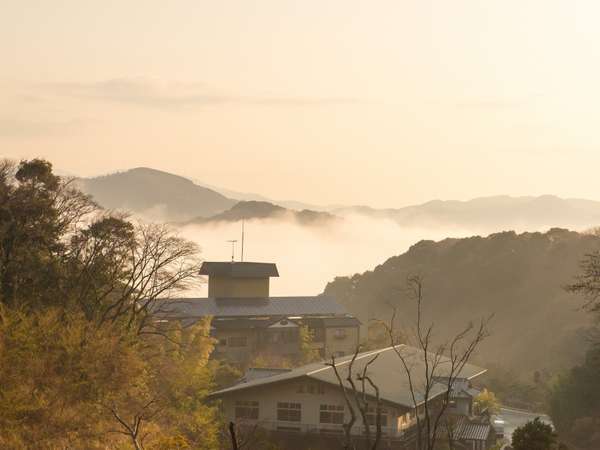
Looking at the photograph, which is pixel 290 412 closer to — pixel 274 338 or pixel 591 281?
pixel 591 281

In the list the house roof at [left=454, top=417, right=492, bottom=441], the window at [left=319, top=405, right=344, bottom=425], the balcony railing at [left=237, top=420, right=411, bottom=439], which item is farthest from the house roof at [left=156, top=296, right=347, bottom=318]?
the window at [left=319, top=405, right=344, bottom=425]

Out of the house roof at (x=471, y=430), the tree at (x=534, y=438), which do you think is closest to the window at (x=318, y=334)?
the house roof at (x=471, y=430)

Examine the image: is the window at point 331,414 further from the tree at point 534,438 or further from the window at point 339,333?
the window at point 339,333

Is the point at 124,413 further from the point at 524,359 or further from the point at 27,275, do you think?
the point at 524,359

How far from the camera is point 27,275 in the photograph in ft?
140

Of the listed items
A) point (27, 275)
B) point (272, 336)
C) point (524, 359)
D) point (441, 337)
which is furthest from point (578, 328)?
point (27, 275)

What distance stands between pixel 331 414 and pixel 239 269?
44.1m

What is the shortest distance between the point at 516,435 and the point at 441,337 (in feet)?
269

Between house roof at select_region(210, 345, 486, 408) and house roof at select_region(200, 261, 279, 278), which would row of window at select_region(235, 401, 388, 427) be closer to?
house roof at select_region(210, 345, 486, 408)

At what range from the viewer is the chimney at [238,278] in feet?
310

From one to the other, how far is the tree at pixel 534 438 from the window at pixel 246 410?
57.2 ft

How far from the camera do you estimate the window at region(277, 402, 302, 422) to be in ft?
172

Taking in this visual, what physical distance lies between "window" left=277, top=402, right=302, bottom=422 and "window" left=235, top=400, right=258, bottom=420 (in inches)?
52.1

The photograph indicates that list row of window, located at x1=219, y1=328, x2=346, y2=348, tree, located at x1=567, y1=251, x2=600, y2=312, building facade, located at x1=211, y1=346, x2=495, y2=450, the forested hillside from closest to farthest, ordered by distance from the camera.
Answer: tree, located at x1=567, y1=251, x2=600, y2=312, building facade, located at x1=211, y1=346, x2=495, y2=450, row of window, located at x1=219, y1=328, x2=346, y2=348, the forested hillside
